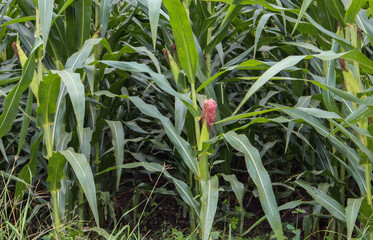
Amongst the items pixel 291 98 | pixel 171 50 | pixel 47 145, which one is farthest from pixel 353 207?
pixel 47 145

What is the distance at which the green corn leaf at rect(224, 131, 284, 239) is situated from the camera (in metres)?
1.33

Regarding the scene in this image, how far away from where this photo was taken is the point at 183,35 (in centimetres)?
141

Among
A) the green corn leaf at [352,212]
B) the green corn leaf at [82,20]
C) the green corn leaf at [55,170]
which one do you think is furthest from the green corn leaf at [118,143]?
the green corn leaf at [352,212]

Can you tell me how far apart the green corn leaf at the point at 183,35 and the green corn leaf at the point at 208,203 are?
1.26 ft

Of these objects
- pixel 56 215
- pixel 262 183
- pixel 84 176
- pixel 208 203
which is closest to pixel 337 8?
pixel 262 183

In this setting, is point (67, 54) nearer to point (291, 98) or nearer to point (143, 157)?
point (143, 157)

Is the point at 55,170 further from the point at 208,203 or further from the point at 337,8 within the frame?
the point at 337,8

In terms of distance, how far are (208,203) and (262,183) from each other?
0.20 meters

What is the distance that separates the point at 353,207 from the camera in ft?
4.93

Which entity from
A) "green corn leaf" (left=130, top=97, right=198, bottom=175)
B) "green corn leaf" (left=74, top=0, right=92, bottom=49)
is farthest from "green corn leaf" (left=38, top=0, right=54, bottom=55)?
"green corn leaf" (left=130, top=97, right=198, bottom=175)

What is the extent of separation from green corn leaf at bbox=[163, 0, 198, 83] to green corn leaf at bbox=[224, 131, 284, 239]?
287 mm

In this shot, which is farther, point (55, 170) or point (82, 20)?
point (82, 20)

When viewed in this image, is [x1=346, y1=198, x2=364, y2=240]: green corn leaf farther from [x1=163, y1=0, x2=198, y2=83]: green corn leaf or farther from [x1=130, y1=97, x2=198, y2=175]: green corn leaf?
[x1=163, y1=0, x2=198, y2=83]: green corn leaf

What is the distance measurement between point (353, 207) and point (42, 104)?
3.96ft
